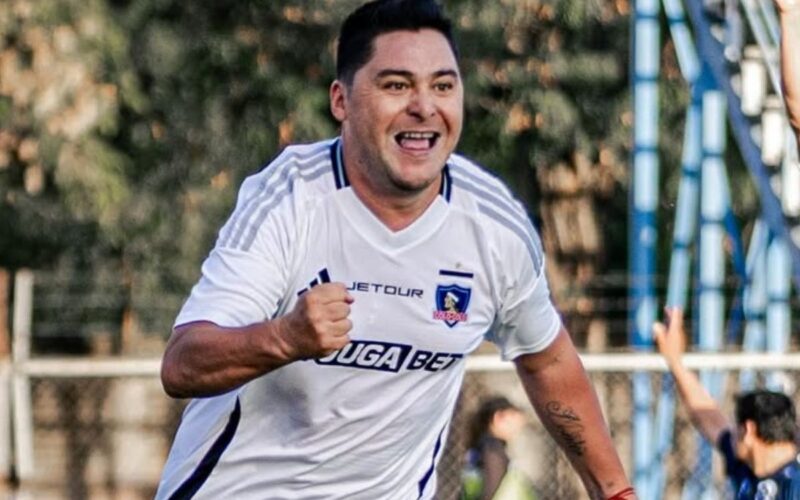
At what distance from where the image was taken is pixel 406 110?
16.5ft

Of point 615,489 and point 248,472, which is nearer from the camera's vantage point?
point 248,472

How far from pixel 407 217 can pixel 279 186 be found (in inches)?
13.6

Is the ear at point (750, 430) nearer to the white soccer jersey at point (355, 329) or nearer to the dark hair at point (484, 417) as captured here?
the dark hair at point (484, 417)

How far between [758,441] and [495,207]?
3612mm

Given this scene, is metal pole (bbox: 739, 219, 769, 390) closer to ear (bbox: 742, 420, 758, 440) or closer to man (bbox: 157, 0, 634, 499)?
ear (bbox: 742, 420, 758, 440)

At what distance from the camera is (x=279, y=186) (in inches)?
200

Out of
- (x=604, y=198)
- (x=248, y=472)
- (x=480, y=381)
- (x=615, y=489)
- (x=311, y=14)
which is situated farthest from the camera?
(x=604, y=198)

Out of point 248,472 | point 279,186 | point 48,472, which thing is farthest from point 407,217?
point 48,472

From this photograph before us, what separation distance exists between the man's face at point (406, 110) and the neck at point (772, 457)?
3838 mm

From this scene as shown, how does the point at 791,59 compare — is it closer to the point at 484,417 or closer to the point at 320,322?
the point at 320,322

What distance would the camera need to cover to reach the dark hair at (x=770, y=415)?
8539 mm

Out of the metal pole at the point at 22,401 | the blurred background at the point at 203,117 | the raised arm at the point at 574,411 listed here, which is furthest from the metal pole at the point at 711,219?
the raised arm at the point at 574,411

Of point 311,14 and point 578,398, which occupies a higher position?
point 311,14

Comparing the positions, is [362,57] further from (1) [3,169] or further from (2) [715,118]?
(1) [3,169]
